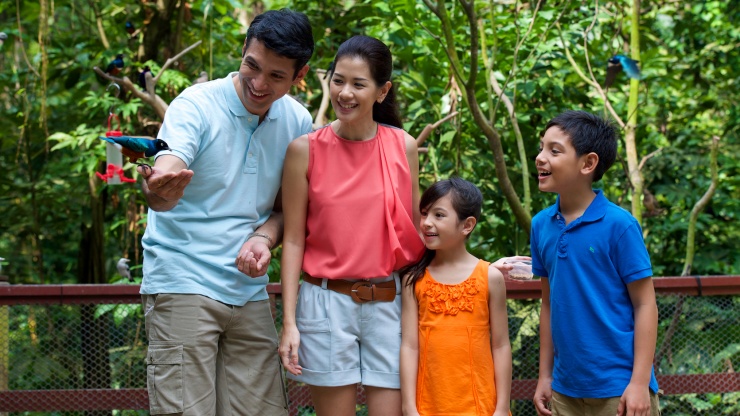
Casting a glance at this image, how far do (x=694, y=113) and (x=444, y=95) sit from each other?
2.83 metres

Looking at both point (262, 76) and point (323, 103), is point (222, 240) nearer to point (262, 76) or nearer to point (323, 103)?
point (262, 76)

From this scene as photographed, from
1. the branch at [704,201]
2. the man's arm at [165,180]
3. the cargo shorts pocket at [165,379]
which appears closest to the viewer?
the man's arm at [165,180]

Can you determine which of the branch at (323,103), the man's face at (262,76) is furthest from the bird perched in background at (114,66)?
the man's face at (262,76)

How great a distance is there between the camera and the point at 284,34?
231 centimetres

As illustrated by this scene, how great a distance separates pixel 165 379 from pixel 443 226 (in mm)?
944

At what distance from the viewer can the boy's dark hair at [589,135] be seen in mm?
2420

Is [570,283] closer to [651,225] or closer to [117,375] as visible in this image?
[117,375]

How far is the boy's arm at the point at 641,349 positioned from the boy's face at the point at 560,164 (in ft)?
1.17

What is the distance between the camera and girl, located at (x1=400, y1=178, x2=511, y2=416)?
248 cm

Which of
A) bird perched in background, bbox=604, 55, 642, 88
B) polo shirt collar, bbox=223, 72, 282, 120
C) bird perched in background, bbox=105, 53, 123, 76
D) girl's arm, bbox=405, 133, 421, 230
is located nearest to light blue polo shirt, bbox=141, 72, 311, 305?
polo shirt collar, bbox=223, 72, 282, 120

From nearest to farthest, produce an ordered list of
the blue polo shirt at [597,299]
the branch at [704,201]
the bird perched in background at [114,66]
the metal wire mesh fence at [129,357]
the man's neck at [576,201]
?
the blue polo shirt at [597,299] → the man's neck at [576,201] → the metal wire mesh fence at [129,357] → the branch at [704,201] → the bird perched in background at [114,66]

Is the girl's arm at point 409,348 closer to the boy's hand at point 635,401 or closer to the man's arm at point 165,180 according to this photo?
the boy's hand at point 635,401

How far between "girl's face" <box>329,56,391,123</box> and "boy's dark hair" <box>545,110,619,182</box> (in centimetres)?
57

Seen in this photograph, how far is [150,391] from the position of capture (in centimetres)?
226
